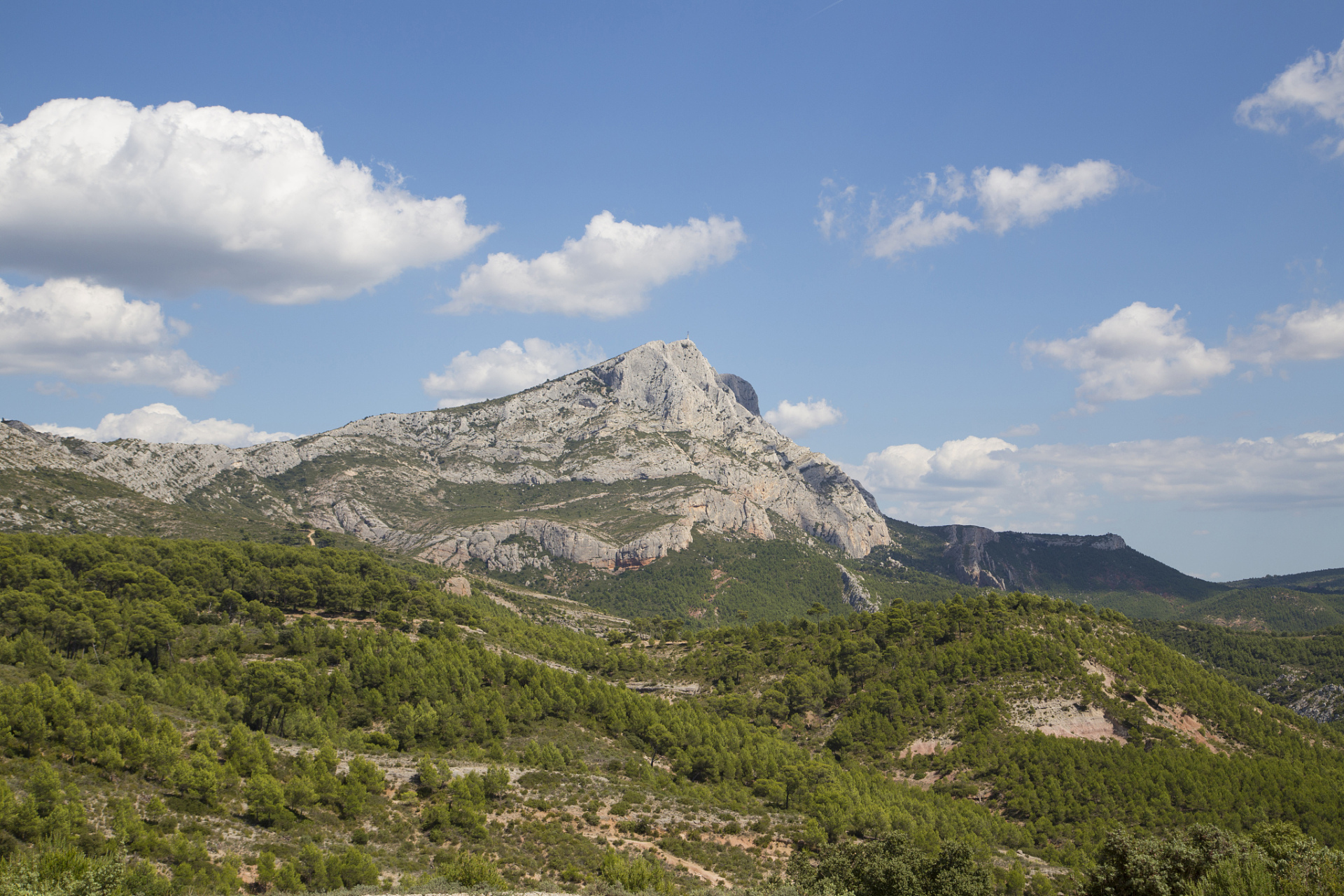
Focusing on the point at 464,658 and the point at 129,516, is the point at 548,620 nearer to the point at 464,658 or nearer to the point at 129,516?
the point at 464,658

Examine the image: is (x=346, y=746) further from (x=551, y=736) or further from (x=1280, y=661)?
(x=1280, y=661)

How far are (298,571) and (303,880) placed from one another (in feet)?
219

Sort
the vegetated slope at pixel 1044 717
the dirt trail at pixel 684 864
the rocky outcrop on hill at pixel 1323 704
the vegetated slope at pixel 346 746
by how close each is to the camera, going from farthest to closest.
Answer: the rocky outcrop on hill at pixel 1323 704 → the vegetated slope at pixel 1044 717 → the dirt trail at pixel 684 864 → the vegetated slope at pixel 346 746

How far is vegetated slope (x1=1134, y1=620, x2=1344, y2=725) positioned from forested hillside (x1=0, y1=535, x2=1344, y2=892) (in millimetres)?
52183

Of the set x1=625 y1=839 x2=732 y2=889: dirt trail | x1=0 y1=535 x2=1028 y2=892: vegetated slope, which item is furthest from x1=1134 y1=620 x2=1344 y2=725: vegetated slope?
x1=625 y1=839 x2=732 y2=889: dirt trail

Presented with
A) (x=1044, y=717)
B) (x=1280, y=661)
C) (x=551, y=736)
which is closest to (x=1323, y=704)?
(x=1280, y=661)

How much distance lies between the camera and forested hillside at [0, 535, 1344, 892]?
151 feet

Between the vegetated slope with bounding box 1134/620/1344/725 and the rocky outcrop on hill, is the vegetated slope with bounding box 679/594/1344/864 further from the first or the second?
the vegetated slope with bounding box 1134/620/1344/725

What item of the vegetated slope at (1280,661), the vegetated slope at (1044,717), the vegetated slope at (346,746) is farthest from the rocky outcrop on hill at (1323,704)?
the vegetated slope at (346,746)

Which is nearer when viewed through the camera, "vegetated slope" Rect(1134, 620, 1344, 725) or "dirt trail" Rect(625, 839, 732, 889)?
"dirt trail" Rect(625, 839, 732, 889)

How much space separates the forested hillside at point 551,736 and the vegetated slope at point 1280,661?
52.2m

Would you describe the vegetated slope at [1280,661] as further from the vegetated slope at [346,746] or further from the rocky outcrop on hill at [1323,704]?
the vegetated slope at [346,746]

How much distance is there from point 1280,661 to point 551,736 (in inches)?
6322

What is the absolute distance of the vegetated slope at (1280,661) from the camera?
448ft
